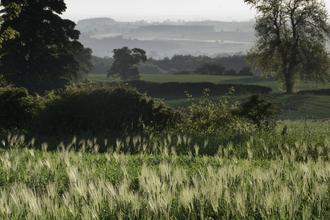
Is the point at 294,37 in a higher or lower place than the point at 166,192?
higher

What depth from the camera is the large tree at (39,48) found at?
40188 millimetres

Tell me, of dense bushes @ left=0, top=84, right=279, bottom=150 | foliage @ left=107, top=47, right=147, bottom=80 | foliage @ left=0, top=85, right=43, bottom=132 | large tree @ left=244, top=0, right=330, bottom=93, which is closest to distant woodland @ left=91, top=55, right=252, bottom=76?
foliage @ left=107, top=47, right=147, bottom=80

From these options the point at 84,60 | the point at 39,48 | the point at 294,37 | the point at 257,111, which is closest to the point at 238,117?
the point at 257,111

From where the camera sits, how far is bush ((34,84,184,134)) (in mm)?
17719

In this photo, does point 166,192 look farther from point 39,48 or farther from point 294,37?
point 294,37

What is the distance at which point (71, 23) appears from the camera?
139ft

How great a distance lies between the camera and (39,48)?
42.2 meters

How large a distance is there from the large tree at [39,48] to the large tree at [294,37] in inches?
858

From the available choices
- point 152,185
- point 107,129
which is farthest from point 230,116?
point 152,185

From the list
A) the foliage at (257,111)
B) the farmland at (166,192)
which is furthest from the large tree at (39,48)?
the farmland at (166,192)

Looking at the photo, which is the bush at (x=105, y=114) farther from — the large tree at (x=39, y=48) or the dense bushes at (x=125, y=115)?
the large tree at (x=39, y=48)

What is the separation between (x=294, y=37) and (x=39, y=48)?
2897cm

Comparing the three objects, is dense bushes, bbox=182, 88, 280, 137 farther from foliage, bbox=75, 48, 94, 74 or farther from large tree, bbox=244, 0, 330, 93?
foliage, bbox=75, 48, 94, 74

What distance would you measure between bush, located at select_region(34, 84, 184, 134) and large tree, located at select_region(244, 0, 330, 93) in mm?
35496
